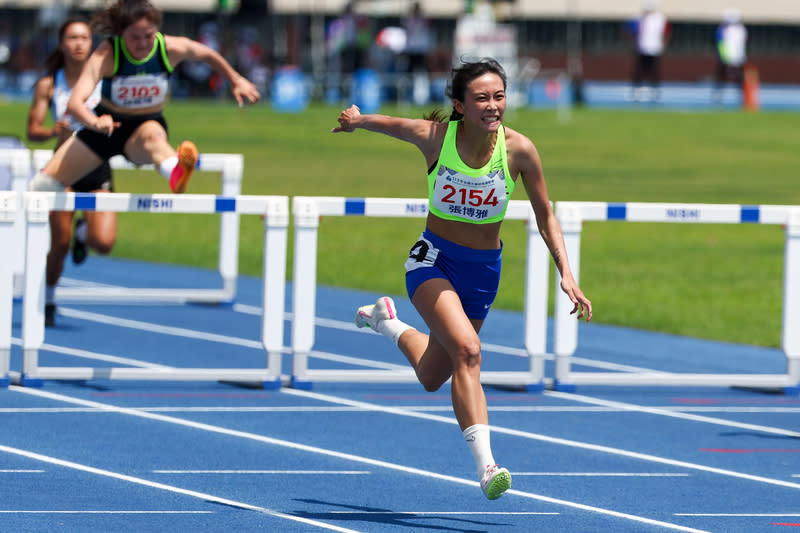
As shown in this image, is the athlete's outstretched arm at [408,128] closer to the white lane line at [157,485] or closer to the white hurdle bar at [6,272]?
the white lane line at [157,485]

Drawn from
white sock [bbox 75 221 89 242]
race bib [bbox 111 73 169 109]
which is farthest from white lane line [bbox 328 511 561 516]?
white sock [bbox 75 221 89 242]

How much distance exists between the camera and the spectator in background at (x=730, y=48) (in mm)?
44531

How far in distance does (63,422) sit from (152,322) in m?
4.02

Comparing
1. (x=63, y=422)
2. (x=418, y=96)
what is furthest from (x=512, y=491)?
(x=418, y=96)

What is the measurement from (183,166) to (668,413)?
11.3 feet

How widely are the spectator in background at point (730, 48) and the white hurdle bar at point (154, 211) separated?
118 ft

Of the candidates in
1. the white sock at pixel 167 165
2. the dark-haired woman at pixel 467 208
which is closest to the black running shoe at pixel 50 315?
the white sock at pixel 167 165

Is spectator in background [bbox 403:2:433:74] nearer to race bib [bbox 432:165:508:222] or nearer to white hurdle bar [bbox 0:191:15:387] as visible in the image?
white hurdle bar [bbox 0:191:15:387]

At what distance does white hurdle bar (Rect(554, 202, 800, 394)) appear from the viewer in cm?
1001

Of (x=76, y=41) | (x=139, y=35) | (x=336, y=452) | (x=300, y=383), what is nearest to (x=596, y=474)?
(x=336, y=452)

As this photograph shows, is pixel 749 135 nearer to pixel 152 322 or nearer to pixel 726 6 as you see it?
pixel 152 322

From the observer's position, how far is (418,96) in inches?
1593

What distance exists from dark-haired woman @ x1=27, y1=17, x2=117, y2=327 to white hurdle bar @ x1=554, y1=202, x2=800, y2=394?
3.50 m

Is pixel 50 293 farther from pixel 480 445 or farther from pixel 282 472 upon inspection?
pixel 480 445
